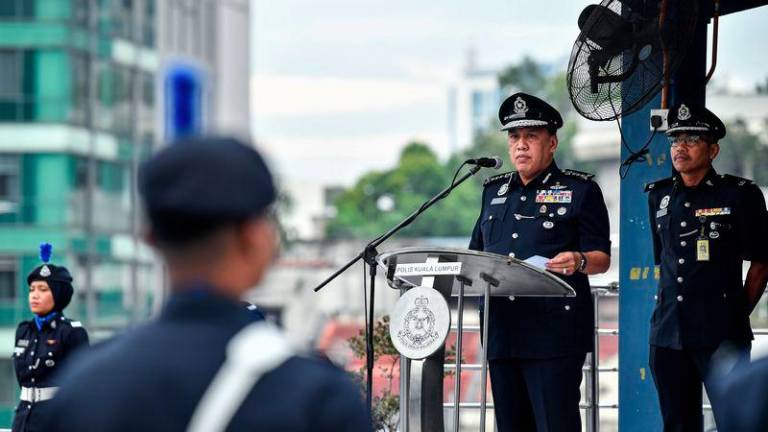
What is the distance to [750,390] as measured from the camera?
225 cm

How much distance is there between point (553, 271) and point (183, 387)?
352cm

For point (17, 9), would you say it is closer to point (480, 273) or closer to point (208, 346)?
point (480, 273)

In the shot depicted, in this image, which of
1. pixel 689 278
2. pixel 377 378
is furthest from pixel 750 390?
pixel 377 378

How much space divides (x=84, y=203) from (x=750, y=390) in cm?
4064

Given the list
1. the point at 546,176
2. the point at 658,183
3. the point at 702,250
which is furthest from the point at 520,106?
the point at 702,250

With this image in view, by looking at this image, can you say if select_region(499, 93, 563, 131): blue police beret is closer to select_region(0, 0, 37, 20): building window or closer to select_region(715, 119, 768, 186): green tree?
select_region(0, 0, 37, 20): building window

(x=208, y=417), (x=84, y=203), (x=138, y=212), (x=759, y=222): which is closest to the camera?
(x=208, y=417)

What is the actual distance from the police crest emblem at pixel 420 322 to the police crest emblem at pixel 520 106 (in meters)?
0.79

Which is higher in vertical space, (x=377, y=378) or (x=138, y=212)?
(x=138, y=212)

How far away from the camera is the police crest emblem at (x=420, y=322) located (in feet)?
17.7

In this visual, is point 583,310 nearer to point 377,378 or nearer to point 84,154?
point 377,378

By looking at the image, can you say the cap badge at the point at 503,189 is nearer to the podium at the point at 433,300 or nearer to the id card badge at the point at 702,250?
the podium at the point at 433,300

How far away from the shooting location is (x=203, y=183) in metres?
2.15

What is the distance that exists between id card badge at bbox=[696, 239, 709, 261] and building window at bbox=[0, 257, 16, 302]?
35.2 metres
